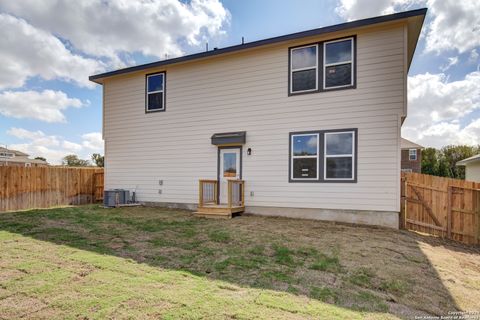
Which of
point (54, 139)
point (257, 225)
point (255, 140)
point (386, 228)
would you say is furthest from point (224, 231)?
point (54, 139)

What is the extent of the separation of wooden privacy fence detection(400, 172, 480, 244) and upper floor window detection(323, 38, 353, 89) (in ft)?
10.7

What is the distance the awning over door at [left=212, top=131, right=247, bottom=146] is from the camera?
9438mm

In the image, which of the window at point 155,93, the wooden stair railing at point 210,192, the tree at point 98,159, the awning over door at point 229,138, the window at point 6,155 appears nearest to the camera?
the awning over door at point 229,138

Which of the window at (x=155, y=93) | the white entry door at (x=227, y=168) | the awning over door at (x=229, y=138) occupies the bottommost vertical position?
the white entry door at (x=227, y=168)

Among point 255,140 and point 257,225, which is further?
point 255,140

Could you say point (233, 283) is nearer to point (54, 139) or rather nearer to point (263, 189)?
point (263, 189)

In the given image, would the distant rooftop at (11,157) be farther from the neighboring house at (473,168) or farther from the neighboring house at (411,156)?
the neighboring house at (411,156)

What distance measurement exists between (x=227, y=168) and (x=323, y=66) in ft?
14.7

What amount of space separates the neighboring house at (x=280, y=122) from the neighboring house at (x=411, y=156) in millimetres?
22254

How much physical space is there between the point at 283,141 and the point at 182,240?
4.60 meters

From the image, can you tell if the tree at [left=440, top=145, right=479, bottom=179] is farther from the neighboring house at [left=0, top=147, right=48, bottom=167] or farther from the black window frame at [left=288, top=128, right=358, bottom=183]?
the neighboring house at [left=0, top=147, right=48, bottom=167]

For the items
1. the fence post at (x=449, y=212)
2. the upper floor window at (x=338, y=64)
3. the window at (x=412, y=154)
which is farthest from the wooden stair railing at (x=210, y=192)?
the window at (x=412, y=154)

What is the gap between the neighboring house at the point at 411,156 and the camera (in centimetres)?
2831

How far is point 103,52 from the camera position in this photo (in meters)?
13.7
